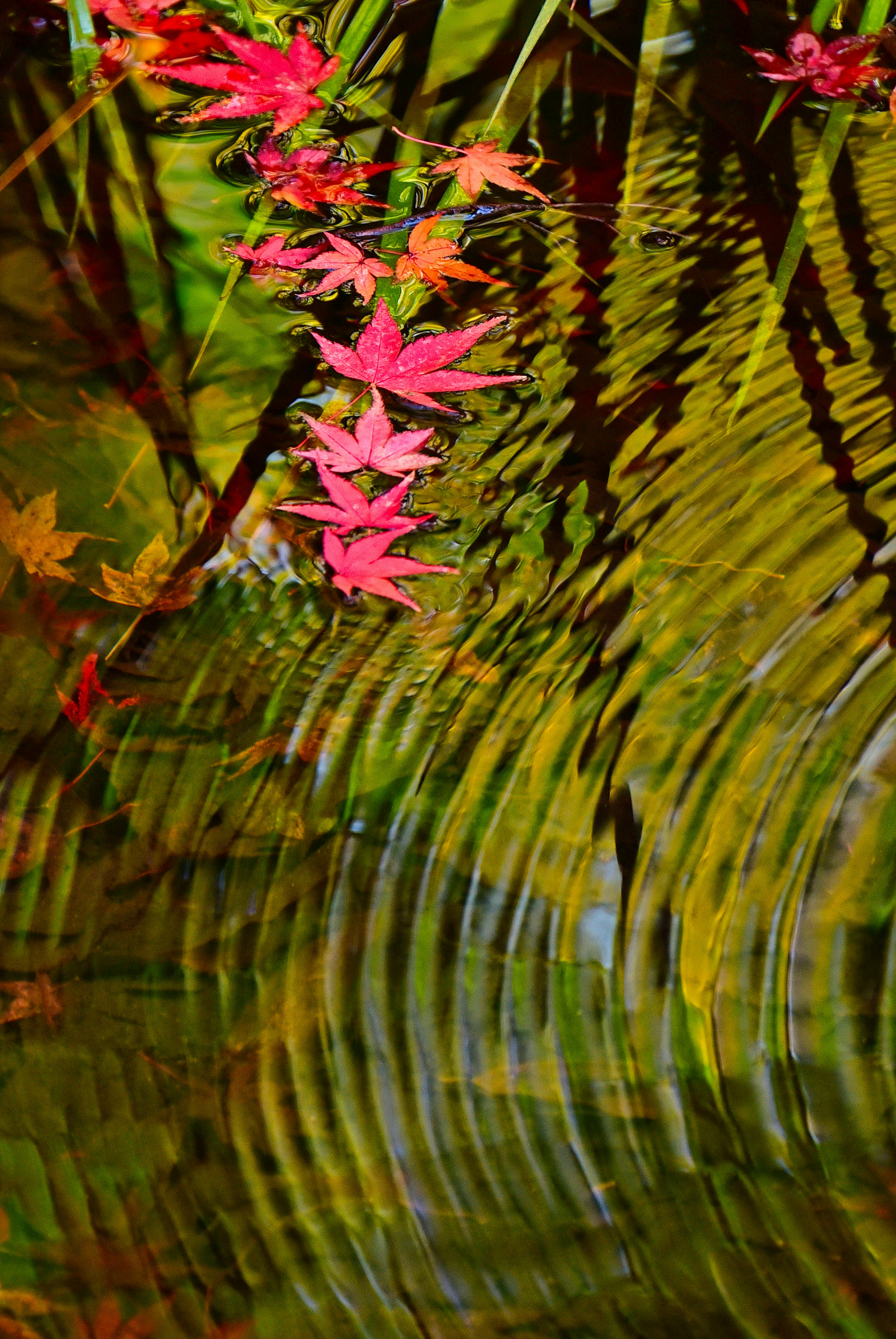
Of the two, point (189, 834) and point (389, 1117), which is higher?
point (189, 834)

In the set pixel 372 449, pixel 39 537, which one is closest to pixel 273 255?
pixel 372 449

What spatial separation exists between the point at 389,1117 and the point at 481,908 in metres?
0.17

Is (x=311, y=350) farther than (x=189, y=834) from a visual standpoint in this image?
Yes

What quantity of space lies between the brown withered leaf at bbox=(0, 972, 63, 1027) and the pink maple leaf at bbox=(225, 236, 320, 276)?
82 cm

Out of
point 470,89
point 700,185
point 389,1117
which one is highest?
point 470,89

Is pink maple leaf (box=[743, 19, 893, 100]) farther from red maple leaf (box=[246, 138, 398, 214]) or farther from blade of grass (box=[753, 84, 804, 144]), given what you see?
red maple leaf (box=[246, 138, 398, 214])

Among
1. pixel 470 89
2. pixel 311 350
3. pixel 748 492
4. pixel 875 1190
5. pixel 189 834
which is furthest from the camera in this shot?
pixel 470 89

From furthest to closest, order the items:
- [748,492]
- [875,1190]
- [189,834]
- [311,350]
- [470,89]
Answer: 1. [470,89]
2. [311,350]
3. [748,492]
4. [189,834]
5. [875,1190]

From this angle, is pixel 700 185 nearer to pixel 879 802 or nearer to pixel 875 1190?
pixel 879 802

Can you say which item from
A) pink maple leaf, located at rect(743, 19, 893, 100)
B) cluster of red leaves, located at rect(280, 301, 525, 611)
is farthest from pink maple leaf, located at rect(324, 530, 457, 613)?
pink maple leaf, located at rect(743, 19, 893, 100)

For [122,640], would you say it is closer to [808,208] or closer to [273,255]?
[273,255]

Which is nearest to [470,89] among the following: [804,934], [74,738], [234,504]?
[234,504]

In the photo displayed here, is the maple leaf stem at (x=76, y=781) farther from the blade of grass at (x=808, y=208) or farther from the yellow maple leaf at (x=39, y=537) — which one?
the blade of grass at (x=808, y=208)

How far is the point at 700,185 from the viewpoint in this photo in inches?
47.1
